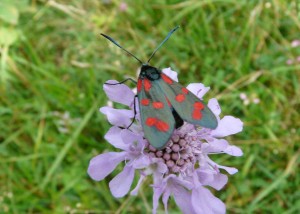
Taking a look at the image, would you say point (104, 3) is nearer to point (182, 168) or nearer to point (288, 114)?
point (288, 114)

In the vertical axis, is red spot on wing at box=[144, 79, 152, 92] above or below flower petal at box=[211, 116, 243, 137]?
above

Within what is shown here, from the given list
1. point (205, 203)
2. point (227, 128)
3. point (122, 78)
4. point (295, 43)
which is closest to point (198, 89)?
point (227, 128)

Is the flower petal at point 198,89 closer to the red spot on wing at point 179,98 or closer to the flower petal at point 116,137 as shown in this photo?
the red spot on wing at point 179,98

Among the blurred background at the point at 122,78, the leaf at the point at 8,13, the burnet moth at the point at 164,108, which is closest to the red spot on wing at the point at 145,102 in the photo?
the burnet moth at the point at 164,108

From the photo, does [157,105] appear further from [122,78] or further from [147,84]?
[122,78]

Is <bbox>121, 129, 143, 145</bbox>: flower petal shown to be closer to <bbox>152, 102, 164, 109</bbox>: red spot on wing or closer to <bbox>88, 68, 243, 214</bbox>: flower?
<bbox>88, 68, 243, 214</bbox>: flower

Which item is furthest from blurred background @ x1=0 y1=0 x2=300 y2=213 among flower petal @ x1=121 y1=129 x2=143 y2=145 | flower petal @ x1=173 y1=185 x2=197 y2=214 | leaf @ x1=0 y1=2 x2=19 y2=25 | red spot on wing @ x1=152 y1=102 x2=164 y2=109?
red spot on wing @ x1=152 y1=102 x2=164 y2=109

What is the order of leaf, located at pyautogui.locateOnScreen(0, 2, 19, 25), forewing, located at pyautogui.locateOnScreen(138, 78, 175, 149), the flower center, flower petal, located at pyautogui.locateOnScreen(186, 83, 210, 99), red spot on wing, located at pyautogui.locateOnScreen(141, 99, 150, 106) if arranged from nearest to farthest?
forewing, located at pyautogui.locateOnScreen(138, 78, 175, 149) < red spot on wing, located at pyautogui.locateOnScreen(141, 99, 150, 106) < the flower center < flower petal, located at pyautogui.locateOnScreen(186, 83, 210, 99) < leaf, located at pyautogui.locateOnScreen(0, 2, 19, 25)
